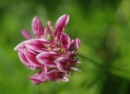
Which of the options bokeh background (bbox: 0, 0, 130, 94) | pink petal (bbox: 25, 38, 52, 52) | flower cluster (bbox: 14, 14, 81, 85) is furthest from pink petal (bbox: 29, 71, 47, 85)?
bokeh background (bbox: 0, 0, 130, 94)

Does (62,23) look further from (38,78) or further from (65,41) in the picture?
(38,78)

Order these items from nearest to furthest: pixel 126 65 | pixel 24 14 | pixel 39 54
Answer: pixel 39 54 → pixel 126 65 → pixel 24 14

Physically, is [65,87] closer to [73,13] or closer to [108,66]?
[108,66]

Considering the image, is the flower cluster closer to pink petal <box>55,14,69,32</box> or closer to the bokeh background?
pink petal <box>55,14,69,32</box>

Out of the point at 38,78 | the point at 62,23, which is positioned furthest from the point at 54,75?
the point at 62,23

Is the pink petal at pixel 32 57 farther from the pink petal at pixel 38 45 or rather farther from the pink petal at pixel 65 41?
the pink petal at pixel 65 41

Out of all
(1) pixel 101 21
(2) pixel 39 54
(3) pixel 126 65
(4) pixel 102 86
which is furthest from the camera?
(1) pixel 101 21

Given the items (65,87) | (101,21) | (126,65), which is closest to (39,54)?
(126,65)
